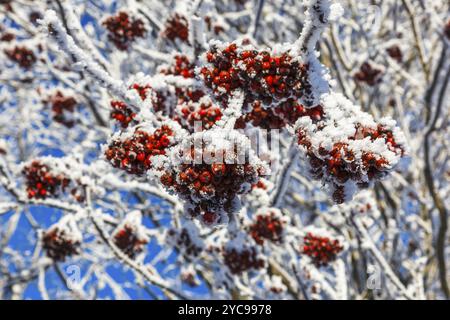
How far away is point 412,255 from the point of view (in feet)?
24.8

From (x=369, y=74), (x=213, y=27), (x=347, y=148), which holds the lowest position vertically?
(x=347, y=148)

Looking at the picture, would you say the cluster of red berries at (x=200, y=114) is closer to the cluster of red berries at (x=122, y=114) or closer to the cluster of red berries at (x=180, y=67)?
the cluster of red berries at (x=122, y=114)

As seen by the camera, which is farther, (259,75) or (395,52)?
(395,52)

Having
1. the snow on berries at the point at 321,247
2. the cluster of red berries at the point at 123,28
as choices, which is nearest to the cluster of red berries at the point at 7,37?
the cluster of red berries at the point at 123,28

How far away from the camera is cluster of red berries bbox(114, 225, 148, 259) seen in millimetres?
3830

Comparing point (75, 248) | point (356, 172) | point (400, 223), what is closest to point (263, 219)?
point (75, 248)

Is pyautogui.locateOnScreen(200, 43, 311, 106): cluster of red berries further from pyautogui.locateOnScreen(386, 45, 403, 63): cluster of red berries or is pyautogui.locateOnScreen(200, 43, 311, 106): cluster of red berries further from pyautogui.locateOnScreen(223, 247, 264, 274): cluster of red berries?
pyautogui.locateOnScreen(386, 45, 403, 63): cluster of red berries

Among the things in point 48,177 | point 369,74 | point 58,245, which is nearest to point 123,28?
point 48,177

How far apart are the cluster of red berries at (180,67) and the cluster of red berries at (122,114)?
674 millimetres

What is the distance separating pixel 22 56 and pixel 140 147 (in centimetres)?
434

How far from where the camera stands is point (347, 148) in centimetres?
168

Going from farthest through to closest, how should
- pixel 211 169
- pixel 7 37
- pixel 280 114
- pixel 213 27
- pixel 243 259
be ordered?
pixel 7 37, pixel 213 27, pixel 243 259, pixel 280 114, pixel 211 169

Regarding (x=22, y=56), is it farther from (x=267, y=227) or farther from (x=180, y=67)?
(x=267, y=227)

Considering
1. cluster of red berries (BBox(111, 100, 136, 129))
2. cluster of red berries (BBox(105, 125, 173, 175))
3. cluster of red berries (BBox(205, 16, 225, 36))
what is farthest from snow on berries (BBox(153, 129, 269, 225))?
cluster of red berries (BBox(205, 16, 225, 36))
